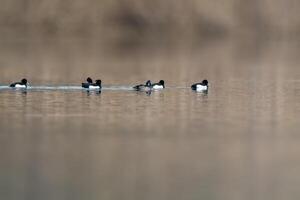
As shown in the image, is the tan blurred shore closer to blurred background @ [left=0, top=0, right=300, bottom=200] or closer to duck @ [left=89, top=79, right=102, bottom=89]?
blurred background @ [left=0, top=0, right=300, bottom=200]

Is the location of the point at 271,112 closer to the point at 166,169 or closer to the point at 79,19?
the point at 166,169

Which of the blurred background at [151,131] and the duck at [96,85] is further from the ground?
the duck at [96,85]

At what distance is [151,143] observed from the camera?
26.2 meters

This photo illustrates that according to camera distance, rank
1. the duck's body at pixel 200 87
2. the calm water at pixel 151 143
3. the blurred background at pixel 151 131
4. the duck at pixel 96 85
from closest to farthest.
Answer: the calm water at pixel 151 143, the blurred background at pixel 151 131, the duck at pixel 96 85, the duck's body at pixel 200 87

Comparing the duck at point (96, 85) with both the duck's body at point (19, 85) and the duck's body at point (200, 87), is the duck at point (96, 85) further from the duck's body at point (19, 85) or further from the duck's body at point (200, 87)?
the duck's body at point (200, 87)

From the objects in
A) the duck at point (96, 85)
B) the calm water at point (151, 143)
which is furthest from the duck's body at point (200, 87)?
the duck at point (96, 85)

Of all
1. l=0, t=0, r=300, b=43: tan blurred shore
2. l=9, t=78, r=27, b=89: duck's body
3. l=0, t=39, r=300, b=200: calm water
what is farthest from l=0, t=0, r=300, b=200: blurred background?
l=0, t=0, r=300, b=43: tan blurred shore

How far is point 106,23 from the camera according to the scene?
12119 cm

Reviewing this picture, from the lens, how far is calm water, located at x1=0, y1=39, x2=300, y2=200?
21.6 metres

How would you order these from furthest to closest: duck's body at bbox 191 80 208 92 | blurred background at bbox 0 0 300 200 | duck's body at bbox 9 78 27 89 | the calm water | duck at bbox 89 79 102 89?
duck's body at bbox 191 80 208 92, duck at bbox 89 79 102 89, duck's body at bbox 9 78 27 89, blurred background at bbox 0 0 300 200, the calm water

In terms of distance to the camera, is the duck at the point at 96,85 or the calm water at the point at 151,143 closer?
the calm water at the point at 151,143

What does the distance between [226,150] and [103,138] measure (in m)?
2.89

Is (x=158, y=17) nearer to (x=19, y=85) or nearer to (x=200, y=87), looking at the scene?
(x=200, y=87)

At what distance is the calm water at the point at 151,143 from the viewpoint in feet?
70.9
